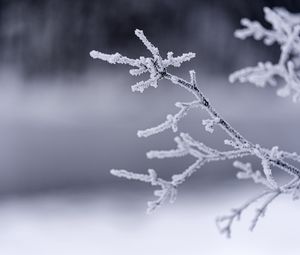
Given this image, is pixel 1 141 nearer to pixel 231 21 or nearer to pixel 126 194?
pixel 126 194

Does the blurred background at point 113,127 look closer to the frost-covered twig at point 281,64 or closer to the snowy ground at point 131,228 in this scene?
the snowy ground at point 131,228

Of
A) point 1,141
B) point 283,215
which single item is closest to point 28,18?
point 1,141

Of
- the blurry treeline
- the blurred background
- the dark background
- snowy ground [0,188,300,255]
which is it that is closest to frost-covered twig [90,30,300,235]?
snowy ground [0,188,300,255]

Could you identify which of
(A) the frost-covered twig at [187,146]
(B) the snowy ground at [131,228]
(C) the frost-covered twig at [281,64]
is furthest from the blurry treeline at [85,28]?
(A) the frost-covered twig at [187,146]

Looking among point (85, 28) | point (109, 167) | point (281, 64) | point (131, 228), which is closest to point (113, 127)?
point (109, 167)

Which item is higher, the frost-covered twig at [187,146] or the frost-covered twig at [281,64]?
the frost-covered twig at [281,64]

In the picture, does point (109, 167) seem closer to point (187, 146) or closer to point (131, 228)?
point (131, 228)
